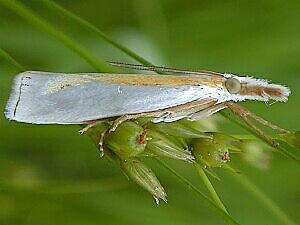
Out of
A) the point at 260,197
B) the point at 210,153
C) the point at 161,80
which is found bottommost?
the point at 260,197

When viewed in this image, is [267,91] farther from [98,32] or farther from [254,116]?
[98,32]

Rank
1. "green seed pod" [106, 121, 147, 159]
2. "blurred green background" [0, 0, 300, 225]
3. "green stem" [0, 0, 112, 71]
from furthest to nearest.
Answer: "blurred green background" [0, 0, 300, 225] → "green stem" [0, 0, 112, 71] → "green seed pod" [106, 121, 147, 159]

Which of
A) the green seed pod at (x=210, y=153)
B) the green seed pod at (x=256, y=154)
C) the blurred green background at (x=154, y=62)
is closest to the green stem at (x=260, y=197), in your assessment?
the green seed pod at (x=256, y=154)

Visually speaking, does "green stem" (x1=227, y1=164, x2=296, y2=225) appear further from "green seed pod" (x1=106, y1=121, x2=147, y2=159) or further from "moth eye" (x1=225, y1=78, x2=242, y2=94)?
"green seed pod" (x1=106, y1=121, x2=147, y2=159)

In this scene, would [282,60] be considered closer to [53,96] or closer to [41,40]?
[41,40]

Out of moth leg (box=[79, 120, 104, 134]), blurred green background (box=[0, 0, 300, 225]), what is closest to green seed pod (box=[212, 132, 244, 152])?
moth leg (box=[79, 120, 104, 134])

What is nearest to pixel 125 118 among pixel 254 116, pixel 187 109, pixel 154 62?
pixel 187 109

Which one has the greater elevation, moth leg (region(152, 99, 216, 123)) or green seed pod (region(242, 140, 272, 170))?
moth leg (region(152, 99, 216, 123))
